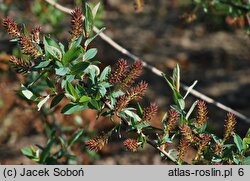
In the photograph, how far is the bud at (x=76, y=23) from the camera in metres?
1.38

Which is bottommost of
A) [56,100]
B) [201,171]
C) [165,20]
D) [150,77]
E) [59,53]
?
[150,77]

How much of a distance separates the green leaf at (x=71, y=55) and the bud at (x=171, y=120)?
1.07 ft

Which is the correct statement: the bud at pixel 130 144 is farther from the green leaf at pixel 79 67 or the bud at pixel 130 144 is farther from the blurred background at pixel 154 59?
the blurred background at pixel 154 59

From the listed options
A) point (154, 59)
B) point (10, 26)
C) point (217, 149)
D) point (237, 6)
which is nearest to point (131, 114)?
point (217, 149)

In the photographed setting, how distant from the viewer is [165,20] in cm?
615

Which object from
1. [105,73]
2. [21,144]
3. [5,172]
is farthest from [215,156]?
[21,144]

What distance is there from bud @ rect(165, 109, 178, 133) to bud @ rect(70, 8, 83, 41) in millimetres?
358

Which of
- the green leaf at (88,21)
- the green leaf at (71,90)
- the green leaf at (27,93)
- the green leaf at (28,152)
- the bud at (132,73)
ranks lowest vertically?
the green leaf at (28,152)

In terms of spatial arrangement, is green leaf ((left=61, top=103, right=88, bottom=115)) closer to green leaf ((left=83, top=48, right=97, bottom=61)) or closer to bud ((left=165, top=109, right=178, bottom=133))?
green leaf ((left=83, top=48, right=97, bottom=61))

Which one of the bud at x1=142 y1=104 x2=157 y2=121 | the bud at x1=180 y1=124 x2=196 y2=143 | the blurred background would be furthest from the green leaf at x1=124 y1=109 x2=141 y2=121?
the blurred background

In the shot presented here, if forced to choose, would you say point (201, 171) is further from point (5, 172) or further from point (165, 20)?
point (165, 20)

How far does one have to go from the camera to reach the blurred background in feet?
14.4

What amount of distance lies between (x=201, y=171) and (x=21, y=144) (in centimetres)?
323

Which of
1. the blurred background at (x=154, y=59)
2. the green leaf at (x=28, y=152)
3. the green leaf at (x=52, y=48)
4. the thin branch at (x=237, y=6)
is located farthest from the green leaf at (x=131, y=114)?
the blurred background at (x=154, y=59)
